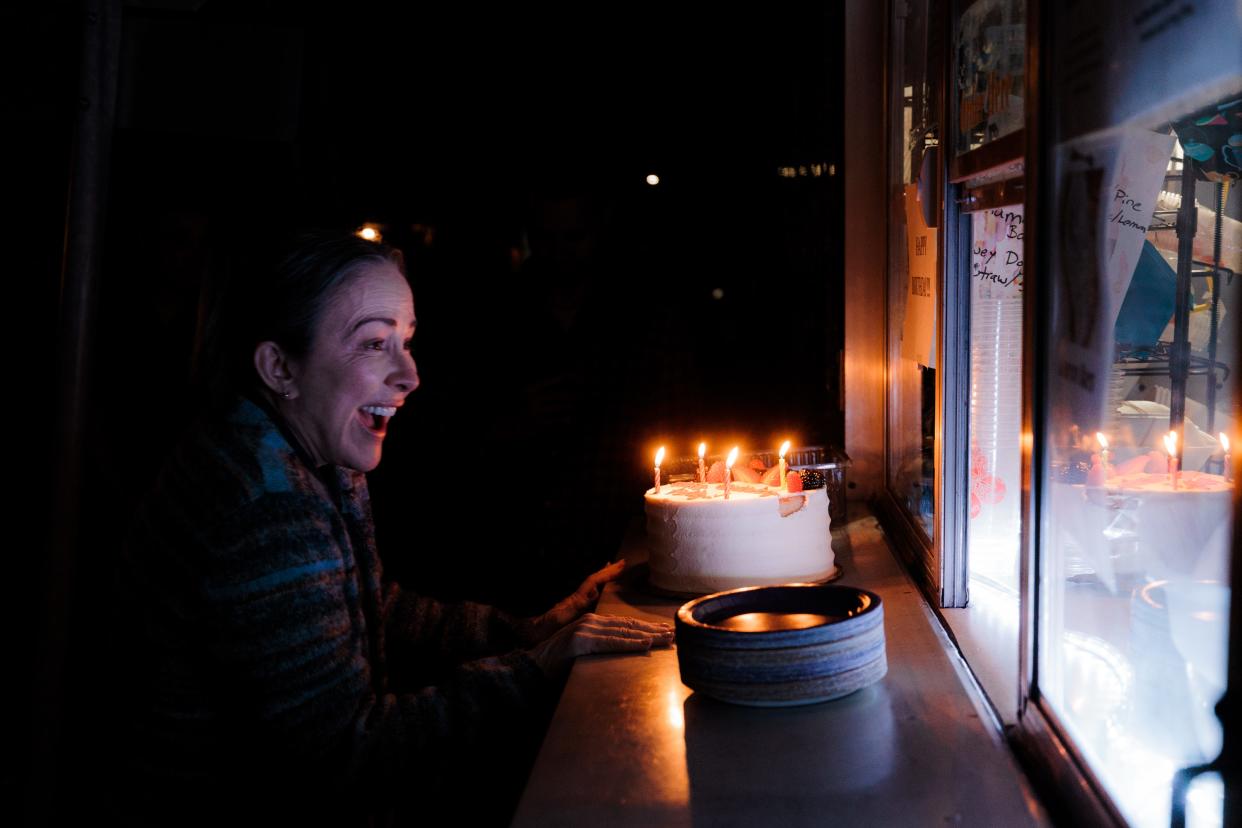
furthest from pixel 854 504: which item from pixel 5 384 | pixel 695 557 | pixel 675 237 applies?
pixel 5 384

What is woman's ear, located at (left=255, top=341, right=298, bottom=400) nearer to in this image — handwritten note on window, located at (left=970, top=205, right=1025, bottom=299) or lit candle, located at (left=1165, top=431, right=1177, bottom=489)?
handwritten note on window, located at (left=970, top=205, right=1025, bottom=299)

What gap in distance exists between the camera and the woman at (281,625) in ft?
4.82

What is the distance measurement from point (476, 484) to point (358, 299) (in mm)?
2069

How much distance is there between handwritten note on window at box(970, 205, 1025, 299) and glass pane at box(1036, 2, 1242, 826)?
46 centimetres

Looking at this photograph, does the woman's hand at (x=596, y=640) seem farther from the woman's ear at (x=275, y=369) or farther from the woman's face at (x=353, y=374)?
the woman's ear at (x=275, y=369)

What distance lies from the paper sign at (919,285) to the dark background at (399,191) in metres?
0.68

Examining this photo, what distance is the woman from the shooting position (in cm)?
147

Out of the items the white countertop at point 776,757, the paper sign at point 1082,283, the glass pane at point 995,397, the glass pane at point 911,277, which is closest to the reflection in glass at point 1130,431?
the paper sign at point 1082,283

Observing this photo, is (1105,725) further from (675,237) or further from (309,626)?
(675,237)

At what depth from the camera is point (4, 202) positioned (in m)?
3.56

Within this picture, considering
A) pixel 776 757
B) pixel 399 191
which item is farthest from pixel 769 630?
pixel 399 191

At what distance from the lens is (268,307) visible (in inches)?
68.7

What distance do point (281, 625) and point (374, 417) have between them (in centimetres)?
49

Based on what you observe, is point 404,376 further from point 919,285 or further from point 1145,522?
point 1145,522
